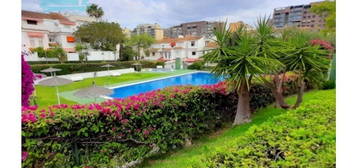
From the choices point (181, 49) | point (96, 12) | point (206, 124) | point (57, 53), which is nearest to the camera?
point (206, 124)

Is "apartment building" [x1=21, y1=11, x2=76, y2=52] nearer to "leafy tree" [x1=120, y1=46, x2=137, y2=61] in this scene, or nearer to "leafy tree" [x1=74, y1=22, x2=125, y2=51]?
"leafy tree" [x1=74, y1=22, x2=125, y2=51]

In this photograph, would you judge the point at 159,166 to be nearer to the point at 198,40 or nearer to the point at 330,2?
the point at 330,2

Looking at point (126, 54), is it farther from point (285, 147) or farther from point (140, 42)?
point (285, 147)

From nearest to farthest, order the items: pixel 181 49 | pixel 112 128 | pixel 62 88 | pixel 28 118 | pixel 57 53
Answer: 1. pixel 28 118
2. pixel 112 128
3. pixel 62 88
4. pixel 57 53
5. pixel 181 49

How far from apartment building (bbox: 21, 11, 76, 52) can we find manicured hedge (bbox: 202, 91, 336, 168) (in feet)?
117

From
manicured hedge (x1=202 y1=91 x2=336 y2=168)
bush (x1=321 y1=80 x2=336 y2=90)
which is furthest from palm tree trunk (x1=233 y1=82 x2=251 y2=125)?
bush (x1=321 y1=80 x2=336 y2=90)

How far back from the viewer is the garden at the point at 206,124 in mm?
1933

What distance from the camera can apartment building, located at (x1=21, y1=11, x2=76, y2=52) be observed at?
1151 inches

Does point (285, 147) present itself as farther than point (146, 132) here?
No

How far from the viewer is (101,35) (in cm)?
3319

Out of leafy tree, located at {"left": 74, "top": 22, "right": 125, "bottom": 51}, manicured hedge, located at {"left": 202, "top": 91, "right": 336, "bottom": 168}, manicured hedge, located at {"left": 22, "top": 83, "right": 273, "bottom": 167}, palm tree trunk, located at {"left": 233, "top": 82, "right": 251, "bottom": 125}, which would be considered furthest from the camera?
leafy tree, located at {"left": 74, "top": 22, "right": 125, "bottom": 51}

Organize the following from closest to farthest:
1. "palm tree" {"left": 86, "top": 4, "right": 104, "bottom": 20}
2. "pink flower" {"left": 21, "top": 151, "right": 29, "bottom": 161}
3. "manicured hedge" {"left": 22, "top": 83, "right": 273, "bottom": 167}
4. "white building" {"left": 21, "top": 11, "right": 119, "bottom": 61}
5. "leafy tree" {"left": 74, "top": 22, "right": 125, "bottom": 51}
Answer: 1. "pink flower" {"left": 21, "top": 151, "right": 29, "bottom": 161}
2. "manicured hedge" {"left": 22, "top": 83, "right": 273, "bottom": 167}
3. "white building" {"left": 21, "top": 11, "right": 119, "bottom": 61}
4. "leafy tree" {"left": 74, "top": 22, "right": 125, "bottom": 51}
5. "palm tree" {"left": 86, "top": 4, "right": 104, "bottom": 20}

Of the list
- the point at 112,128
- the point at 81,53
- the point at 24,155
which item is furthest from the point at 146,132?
the point at 81,53

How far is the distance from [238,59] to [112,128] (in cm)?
380
